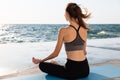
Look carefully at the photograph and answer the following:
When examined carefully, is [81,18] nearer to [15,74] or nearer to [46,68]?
[46,68]

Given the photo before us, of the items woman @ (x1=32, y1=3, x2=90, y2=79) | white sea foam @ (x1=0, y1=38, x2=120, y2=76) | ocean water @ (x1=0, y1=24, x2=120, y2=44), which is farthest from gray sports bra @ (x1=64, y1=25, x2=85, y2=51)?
ocean water @ (x1=0, y1=24, x2=120, y2=44)

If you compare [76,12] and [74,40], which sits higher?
[76,12]

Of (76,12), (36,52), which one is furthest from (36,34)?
(76,12)

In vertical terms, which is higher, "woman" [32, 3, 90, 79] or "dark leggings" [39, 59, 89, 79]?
"woman" [32, 3, 90, 79]

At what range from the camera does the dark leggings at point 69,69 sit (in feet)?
10.9

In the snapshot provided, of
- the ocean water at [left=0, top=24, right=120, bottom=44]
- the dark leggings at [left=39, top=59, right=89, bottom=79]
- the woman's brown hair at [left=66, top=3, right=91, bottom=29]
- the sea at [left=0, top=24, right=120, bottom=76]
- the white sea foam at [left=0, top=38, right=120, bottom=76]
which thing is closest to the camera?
the woman's brown hair at [left=66, top=3, right=91, bottom=29]

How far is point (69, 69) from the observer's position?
132 inches

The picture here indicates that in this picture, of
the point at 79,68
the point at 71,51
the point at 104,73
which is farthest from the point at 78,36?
the point at 104,73

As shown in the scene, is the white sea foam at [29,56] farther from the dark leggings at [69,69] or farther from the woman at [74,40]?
the woman at [74,40]

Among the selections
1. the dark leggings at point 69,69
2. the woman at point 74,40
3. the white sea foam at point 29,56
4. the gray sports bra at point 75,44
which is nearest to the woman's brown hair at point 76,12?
the woman at point 74,40

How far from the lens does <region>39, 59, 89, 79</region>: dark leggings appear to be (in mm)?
3320

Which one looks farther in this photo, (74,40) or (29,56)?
(29,56)

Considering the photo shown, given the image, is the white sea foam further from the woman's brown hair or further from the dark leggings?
the woman's brown hair

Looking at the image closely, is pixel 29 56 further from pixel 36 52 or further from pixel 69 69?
pixel 69 69
